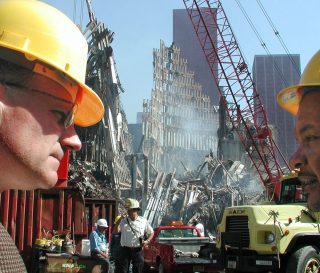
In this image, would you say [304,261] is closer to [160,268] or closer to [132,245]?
[132,245]

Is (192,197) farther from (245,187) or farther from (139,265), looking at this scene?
(139,265)

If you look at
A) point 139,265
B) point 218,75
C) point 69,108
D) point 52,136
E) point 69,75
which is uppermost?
point 218,75

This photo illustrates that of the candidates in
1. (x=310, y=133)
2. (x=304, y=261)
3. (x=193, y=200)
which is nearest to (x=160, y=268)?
(x=304, y=261)

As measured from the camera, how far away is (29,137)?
1.44 metres

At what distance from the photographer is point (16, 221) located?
9508mm

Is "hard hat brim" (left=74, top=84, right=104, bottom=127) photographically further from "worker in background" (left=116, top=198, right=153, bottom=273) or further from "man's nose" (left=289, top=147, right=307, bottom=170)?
"worker in background" (left=116, top=198, right=153, bottom=273)

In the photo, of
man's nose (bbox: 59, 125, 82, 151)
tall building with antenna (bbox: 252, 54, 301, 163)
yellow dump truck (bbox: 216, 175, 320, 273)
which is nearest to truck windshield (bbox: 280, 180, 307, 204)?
yellow dump truck (bbox: 216, 175, 320, 273)

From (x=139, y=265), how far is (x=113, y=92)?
1812 centimetres

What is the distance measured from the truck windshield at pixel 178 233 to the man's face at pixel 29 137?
37.2 feet

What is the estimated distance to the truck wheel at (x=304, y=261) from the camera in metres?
8.32

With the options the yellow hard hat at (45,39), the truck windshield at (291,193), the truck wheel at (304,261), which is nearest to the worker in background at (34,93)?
the yellow hard hat at (45,39)

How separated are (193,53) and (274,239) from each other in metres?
84.4

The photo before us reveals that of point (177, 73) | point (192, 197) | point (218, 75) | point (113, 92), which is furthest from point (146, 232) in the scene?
point (177, 73)

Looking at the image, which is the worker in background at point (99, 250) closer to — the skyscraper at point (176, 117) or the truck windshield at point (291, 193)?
the truck windshield at point (291, 193)
